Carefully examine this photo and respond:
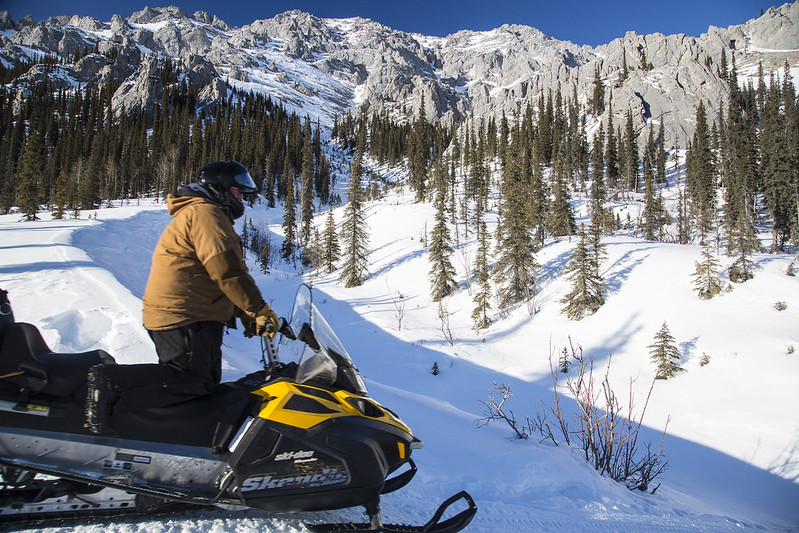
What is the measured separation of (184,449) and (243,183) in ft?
5.46

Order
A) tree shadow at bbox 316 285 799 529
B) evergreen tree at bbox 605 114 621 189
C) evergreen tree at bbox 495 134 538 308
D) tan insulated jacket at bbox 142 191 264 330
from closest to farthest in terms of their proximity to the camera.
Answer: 1. tan insulated jacket at bbox 142 191 264 330
2. tree shadow at bbox 316 285 799 529
3. evergreen tree at bbox 495 134 538 308
4. evergreen tree at bbox 605 114 621 189

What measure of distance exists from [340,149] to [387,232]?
235 feet

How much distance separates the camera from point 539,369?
1189cm

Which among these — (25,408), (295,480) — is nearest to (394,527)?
(295,480)

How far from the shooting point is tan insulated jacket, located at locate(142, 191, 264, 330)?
212 centimetres

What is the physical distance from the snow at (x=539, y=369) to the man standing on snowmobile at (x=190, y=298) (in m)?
0.75

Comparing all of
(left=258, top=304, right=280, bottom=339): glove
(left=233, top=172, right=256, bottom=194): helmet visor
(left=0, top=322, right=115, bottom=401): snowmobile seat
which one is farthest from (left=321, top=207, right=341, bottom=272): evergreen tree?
(left=0, top=322, right=115, bottom=401): snowmobile seat

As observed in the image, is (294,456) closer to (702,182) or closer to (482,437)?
(482,437)

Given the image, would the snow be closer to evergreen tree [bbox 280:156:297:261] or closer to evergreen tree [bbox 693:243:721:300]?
evergreen tree [bbox 693:243:721:300]

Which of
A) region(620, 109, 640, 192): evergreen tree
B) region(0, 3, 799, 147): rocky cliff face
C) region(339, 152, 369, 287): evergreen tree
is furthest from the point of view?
region(0, 3, 799, 147): rocky cliff face

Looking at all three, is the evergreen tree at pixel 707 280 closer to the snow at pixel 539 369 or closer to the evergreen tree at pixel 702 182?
the snow at pixel 539 369

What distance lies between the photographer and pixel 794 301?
38.1 ft

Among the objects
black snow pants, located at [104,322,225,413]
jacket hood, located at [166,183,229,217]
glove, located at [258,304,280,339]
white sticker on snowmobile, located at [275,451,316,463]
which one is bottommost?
white sticker on snowmobile, located at [275,451,316,463]

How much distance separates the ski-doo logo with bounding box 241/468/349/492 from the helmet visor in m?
1.80
